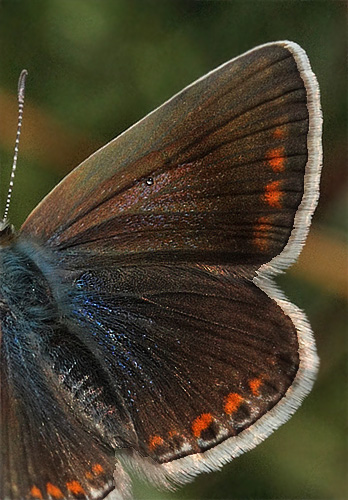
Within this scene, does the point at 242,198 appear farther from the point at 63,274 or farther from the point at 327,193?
the point at 327,193

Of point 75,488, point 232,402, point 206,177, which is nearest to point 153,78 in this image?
point 206,177

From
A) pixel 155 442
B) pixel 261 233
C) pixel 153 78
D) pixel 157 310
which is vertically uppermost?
pixel 153 78

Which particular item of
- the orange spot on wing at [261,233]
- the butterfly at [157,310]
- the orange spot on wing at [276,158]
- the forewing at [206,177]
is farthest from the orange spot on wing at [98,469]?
the orange spot on wing at [276,158]

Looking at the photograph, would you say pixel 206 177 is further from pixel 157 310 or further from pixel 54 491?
pixel 54 491

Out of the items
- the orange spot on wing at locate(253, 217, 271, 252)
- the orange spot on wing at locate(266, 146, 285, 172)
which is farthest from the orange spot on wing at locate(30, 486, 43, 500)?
the orange spot on wing at locate(266, 146, 285, 172)

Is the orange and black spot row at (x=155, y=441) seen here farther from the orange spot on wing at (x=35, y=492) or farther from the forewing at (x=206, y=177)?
the forewing at (x=206, y=177)

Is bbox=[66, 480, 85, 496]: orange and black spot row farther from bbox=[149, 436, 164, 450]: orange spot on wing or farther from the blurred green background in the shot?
the blurred green background
